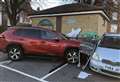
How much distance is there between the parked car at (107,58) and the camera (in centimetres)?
867

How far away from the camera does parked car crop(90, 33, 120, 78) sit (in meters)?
8.67

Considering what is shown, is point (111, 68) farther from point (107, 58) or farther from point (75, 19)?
point (75, 19)

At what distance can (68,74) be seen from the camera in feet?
31.5

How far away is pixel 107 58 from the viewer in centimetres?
900

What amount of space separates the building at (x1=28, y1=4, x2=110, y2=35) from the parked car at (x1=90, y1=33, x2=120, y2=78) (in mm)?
9191

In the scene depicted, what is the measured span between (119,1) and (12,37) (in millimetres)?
27593

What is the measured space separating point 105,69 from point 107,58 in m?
0.44

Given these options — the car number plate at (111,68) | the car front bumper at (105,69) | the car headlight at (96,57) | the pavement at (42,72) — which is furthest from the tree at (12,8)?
the car number plate at (111,68)

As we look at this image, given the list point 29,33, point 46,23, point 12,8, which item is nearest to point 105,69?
point 29,33

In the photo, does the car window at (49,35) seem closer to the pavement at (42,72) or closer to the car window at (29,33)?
the car window at (29,33)

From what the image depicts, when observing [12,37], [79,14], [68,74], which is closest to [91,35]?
[79,14]

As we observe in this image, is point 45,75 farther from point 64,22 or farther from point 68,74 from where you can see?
point 64,22

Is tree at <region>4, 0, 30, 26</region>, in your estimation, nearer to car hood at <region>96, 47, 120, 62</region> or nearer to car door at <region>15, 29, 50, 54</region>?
car door at <region>15, 29, 50, 54</region>

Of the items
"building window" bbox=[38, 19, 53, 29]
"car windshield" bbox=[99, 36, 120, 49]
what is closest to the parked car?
"car windshield" bbox=[99, 36, 120, 49]
